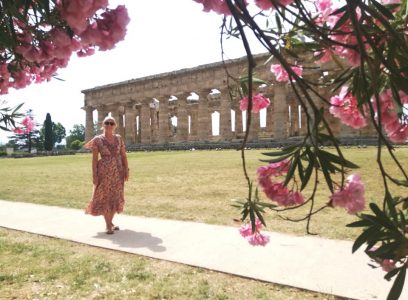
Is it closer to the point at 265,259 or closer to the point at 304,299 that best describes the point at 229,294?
the point at 304,299

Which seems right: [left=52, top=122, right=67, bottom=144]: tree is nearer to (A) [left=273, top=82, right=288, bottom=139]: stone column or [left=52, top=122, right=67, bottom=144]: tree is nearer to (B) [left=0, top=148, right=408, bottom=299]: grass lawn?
(A) [left=273, top=82, right=288, bottom=139]: stone column

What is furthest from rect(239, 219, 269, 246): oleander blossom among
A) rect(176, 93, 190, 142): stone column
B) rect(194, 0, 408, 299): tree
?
rect(176, 93, 190, 142): stone column

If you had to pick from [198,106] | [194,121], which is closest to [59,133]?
Result: [194,121]

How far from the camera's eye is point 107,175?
6320mm

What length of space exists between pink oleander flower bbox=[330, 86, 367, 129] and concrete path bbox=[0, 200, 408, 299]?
6.44ft

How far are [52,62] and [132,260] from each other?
2745 millimetres

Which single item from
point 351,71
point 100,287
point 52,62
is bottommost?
point 100,287

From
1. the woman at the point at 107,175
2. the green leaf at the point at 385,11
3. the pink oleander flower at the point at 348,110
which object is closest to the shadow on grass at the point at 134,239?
the woman at the point at 107,175

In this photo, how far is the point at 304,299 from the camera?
136 inches

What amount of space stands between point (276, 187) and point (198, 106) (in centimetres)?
4594

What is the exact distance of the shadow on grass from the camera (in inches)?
207

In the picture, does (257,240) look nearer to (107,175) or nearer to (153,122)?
(107,175)

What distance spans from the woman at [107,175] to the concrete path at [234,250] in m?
0.38

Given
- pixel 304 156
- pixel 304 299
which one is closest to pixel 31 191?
pixel 304 299
